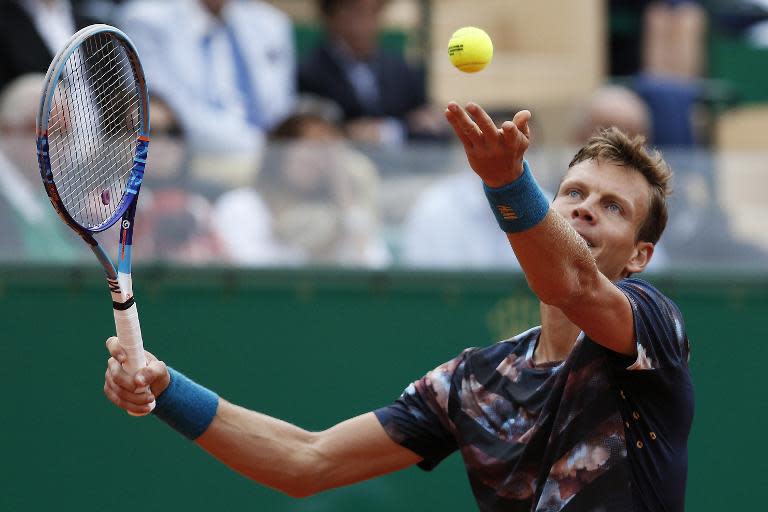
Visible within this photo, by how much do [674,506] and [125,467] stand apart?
327 cm

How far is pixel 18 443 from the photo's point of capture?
587 centimetres

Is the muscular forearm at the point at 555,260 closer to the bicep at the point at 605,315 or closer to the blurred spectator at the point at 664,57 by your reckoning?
the bicep at the point at 605,315

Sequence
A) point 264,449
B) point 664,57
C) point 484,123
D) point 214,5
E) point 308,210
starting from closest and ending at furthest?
1. point 484,123
2. point 264,449
3. point 308,210
4. point 214,5
5. point 664,57

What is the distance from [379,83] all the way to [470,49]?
4.71 metres

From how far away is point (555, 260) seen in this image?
9.44ft

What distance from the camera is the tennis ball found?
3.01m

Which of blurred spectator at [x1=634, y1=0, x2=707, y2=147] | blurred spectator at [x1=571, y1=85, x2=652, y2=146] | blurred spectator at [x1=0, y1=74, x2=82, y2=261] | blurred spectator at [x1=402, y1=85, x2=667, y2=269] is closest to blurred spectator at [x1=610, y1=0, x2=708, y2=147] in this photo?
blurred spectator at [x1=634, y1=0, x2=707, y2=147]

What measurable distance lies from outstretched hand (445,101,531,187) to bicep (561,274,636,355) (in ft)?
1.07

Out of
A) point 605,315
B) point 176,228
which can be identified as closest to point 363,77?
point 176,228

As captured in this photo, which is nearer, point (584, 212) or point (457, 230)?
point (584, 212)

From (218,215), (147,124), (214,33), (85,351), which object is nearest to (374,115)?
(214,33)

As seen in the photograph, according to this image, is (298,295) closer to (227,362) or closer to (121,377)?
(227,362)

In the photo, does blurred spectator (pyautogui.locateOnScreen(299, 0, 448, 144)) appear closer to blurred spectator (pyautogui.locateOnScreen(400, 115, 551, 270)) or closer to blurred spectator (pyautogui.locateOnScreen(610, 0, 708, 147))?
blurred spectator (pyautogui.locateOnScreen(400, 115, 551, 270))

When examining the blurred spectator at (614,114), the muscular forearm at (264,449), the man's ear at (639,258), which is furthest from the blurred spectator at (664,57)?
the muscular forearm at (264,449)
